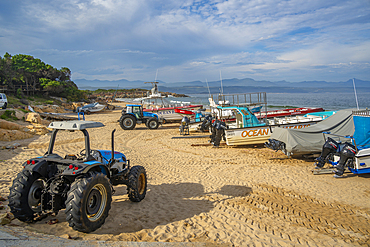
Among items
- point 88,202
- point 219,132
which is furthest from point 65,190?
point 219,132

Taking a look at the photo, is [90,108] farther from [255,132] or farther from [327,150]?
[327,150]

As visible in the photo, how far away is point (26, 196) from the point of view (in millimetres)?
3654

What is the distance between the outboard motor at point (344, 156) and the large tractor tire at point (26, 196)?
7855mm

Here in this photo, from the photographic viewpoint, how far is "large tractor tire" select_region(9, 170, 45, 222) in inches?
141

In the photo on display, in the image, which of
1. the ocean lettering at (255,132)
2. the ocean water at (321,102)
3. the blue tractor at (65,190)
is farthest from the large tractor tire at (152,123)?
the ocean water at (321,102)

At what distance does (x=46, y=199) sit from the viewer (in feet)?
12.1

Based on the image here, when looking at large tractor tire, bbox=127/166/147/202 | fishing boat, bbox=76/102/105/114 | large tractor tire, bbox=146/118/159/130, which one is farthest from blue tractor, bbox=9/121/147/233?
fishing boat, bbox=76/102/105/114

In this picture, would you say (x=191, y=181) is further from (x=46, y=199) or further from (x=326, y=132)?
(x=326, y=132)

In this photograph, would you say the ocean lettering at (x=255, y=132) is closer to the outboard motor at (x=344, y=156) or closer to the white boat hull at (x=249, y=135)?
the white boat hull at (x=249, y=135)

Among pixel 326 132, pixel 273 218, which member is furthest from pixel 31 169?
pixel 326 132

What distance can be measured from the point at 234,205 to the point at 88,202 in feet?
10.6

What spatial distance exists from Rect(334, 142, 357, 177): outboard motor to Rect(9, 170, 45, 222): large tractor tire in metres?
7.85

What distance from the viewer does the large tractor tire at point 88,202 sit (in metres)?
3.24

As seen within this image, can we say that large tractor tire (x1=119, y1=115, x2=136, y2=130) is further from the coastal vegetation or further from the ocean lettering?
the coastal vegetation
